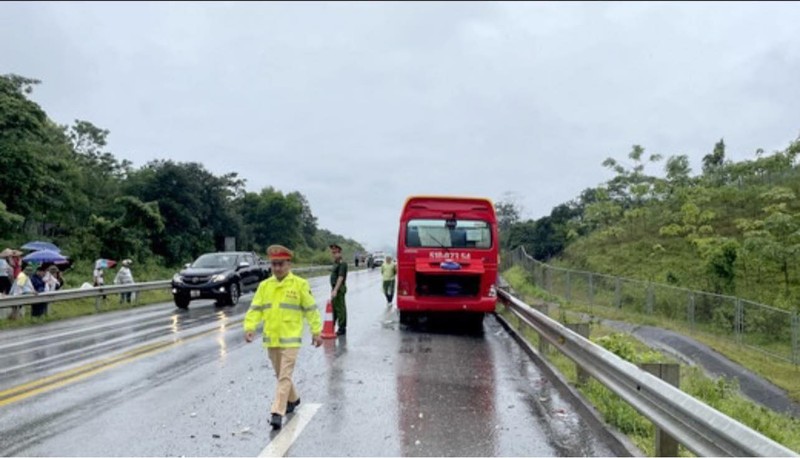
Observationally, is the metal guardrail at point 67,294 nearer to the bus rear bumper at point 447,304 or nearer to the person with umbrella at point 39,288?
the person with umbrella at point 39,288

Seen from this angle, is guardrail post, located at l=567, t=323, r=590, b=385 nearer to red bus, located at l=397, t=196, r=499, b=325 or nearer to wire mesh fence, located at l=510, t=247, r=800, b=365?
red bus, located at l=397, t=196, r=499, b=325

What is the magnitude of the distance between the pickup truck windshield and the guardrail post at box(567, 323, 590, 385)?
14901 mm

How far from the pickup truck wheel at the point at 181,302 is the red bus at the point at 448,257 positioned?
27.4 feet

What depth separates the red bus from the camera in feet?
47.3

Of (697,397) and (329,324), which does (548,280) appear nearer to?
(329,324)

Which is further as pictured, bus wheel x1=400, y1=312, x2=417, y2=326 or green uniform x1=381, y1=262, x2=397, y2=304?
green uniform x1=381, y1=262, x2=397, y2=304

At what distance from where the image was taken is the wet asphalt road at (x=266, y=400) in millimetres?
5746

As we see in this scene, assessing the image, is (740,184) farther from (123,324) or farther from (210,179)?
(210,179)

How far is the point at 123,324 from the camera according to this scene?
51.3 feet

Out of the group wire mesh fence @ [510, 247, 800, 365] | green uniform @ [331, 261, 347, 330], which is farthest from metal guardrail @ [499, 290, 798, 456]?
wire mesh fence @ [510, 247, 800, 365]

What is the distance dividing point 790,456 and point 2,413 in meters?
6.87

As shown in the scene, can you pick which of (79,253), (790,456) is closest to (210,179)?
(79,253)

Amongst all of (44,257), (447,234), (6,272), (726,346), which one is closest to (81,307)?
(6,272)

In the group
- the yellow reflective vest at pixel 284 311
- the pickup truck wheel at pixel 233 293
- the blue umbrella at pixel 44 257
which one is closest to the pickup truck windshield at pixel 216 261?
the pickup truck wheel at pixel 233 293
